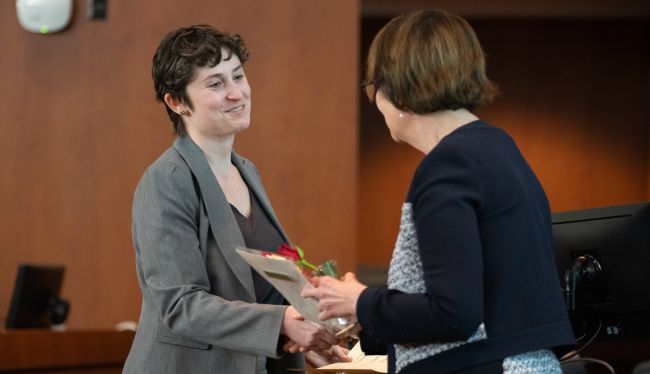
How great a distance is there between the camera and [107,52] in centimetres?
620

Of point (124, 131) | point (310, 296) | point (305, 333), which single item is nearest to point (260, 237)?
point (305, 333)

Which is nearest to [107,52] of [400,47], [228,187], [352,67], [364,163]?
[352,67]

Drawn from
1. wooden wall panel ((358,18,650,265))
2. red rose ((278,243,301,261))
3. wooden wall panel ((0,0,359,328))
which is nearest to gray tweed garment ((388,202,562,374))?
red rose ((278,243,301,261))

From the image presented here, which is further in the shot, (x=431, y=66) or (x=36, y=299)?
(x=36, y=299)

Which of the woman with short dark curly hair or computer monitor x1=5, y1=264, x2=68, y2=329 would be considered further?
computer monitor x1=5, y1=264, x2=68, y2=329

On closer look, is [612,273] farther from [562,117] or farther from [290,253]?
[562,117]

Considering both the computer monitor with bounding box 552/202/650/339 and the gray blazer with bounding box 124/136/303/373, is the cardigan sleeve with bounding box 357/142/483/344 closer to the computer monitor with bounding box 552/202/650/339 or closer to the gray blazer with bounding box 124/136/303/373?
the gray blazer with bounding box 124/136/303/373

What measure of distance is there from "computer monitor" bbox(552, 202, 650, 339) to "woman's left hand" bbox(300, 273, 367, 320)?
0.85 meters

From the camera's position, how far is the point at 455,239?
1506 mm

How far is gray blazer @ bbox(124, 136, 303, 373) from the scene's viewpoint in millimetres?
2158

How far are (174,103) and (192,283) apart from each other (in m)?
0.51

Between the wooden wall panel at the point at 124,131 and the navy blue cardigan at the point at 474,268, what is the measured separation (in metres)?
4.23

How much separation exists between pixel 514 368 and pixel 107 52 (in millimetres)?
5057

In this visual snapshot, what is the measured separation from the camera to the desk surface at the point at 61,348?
172 inches
